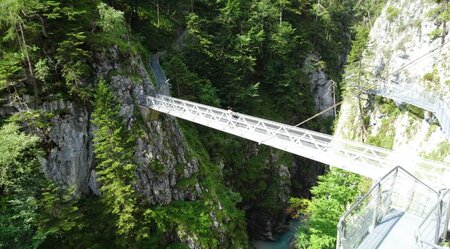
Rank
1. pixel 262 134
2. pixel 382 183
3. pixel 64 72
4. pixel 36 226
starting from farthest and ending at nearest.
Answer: pixel 64 72, pixel 262 134, pixel 36 226, pixel 382 183

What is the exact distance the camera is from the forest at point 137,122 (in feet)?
51.4

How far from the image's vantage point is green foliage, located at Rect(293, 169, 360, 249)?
62.4 feet

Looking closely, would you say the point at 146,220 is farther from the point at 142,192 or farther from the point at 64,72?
the point at 64,72

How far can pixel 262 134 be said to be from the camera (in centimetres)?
1712

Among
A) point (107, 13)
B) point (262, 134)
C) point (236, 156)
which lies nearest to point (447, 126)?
point (262, 134)

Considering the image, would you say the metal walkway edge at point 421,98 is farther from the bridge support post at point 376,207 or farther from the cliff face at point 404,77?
the bridge support post at point 376,207

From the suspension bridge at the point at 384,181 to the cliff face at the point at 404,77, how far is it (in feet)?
7.38

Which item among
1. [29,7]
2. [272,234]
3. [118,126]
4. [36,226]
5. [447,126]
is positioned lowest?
[272,234]

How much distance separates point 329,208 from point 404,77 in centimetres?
1596

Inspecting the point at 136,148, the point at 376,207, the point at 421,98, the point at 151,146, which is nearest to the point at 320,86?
the point at 421,98

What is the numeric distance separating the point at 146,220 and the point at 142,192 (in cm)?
188

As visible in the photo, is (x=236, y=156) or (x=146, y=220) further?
(x=236, y=156)

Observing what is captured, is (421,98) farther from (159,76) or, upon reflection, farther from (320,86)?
(320,86)

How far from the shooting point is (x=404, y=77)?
94.7 ft
